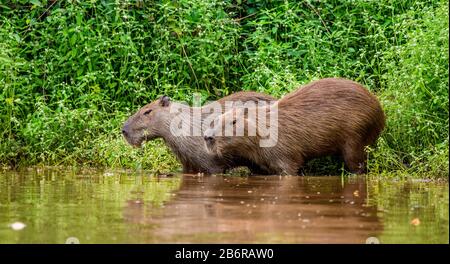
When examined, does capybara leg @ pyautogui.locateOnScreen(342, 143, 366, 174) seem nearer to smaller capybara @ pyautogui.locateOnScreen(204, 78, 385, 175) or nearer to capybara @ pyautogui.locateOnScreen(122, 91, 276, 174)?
smaller capybara @ pyautogui.locateOnScreen(204, 78, 385, 175)

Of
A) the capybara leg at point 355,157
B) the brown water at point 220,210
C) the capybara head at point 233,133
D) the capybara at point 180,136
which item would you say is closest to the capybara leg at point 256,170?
the capybara at point 180,136

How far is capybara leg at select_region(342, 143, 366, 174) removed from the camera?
1036 cm

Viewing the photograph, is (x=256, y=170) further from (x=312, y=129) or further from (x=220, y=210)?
(x=220, y=210)

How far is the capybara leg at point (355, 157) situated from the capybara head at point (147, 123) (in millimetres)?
1942

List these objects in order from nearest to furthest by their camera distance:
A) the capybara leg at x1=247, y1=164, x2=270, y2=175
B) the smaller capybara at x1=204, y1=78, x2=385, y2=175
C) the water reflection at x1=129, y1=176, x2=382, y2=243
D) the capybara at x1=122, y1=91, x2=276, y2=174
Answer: the water reflection at x1=129, y1=176, x2=382, y2=243 → the smaller capybara at x1=204, y1=78, x2=385, y2=175 → the capybara leg at x1=247, y1=164, x2=270, y2=175 → the capybara at x1=122, y1=91, x2=276, y2=174

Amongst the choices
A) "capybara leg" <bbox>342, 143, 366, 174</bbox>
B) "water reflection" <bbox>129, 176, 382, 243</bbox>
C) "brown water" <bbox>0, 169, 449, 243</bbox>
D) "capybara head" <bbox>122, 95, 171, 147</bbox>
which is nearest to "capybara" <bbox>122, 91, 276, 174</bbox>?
"capybara head" <bbox>122, 95, 171, 147</bbox>

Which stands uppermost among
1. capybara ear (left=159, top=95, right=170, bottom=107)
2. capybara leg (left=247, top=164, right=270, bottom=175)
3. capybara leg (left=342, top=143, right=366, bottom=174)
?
capybara ear (left=159, top=95, right=170, bottom=107)

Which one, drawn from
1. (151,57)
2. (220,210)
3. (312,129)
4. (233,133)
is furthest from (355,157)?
(220,210)

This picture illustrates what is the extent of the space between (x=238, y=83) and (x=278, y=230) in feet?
19.2

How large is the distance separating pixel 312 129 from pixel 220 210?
3.22m

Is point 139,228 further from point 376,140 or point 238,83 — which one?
point 238,83

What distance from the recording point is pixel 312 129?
1042 cm

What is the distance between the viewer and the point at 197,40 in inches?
472

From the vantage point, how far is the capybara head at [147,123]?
1109cm
